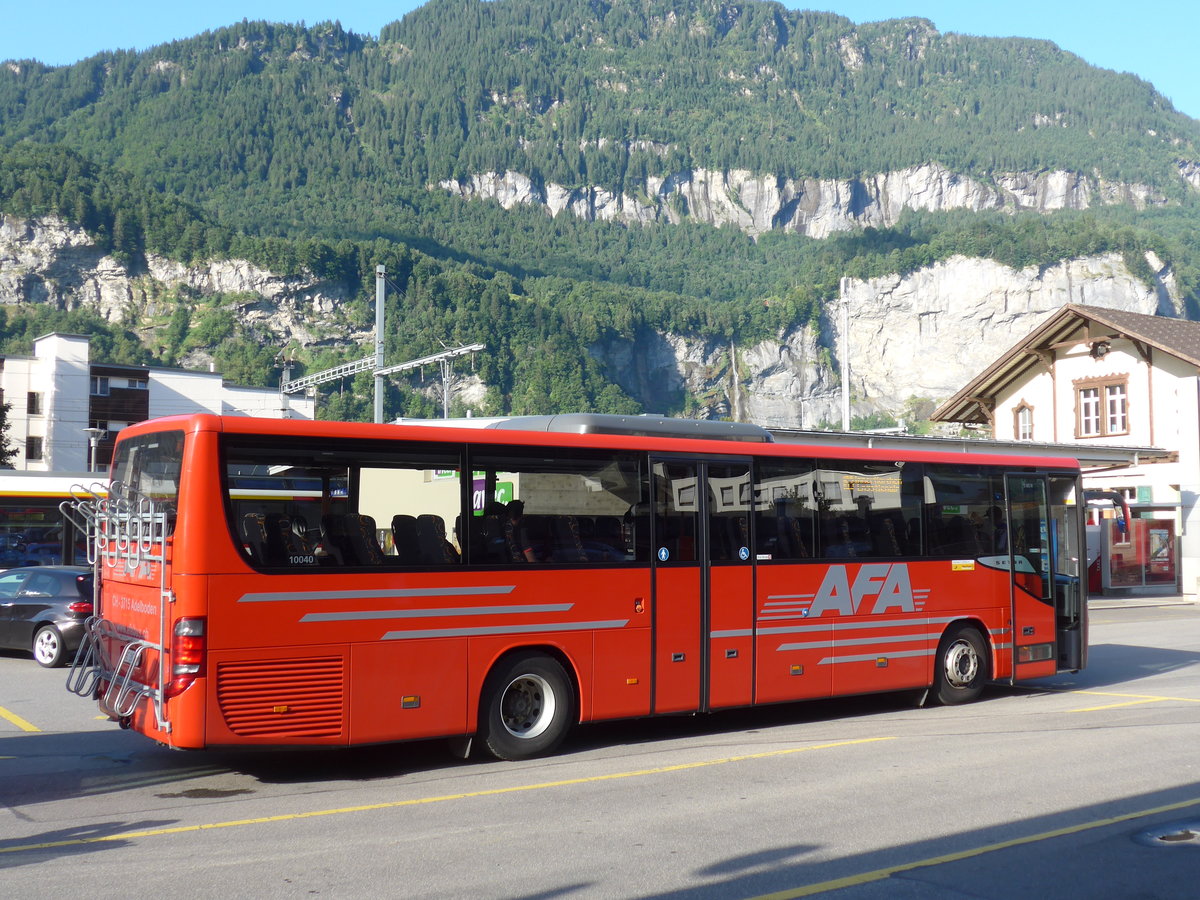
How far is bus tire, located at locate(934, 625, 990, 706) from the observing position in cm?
1248

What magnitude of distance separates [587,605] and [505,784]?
177cm

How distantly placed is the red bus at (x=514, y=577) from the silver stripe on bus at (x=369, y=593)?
17mm

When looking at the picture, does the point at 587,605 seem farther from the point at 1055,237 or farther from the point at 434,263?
the point at 1055,237

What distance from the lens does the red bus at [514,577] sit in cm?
806

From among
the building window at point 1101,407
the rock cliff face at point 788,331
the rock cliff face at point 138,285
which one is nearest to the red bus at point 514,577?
the building window at point 1101,407

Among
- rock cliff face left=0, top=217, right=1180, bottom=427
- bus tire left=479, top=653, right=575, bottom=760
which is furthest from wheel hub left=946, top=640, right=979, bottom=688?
rock cliff face left=0, top=217, right=1180, bottom=427

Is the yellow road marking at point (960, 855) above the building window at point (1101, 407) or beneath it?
beneath

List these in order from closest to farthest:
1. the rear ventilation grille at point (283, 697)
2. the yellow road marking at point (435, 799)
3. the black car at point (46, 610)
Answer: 1. the yellow road marking at point (435, 799)
2. the rear ventilation grille at point (283, 697)
3. the black car at point (46, 610)

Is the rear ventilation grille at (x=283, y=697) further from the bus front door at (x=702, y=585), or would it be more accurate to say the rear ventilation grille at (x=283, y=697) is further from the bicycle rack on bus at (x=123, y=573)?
the bus front door at (x=702, y=585)

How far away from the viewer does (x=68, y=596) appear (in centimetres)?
1594

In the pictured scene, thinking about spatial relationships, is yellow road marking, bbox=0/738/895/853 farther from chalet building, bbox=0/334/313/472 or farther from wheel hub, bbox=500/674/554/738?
chalet building, bbox=0/334/313/472

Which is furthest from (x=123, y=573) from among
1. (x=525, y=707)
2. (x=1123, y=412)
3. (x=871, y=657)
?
(x=1123, y=412)

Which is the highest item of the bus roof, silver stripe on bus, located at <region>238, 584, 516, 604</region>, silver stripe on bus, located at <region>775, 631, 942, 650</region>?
the bus roof

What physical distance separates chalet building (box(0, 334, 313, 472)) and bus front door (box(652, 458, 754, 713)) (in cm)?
6911
